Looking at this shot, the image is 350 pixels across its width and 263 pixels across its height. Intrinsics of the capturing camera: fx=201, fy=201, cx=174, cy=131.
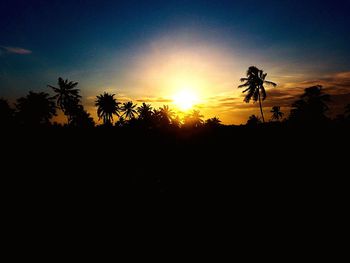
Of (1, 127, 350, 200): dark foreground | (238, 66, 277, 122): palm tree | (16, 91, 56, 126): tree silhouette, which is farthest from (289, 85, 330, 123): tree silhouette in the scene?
(16, 91, 56, 126): tree silhouette

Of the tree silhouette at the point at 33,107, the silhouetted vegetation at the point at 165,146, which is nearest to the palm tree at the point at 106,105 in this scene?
the tree silhouette at the point at 33,107

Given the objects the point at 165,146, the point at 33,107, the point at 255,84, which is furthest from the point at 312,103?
the point at 33,107

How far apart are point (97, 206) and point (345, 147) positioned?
14.1 m

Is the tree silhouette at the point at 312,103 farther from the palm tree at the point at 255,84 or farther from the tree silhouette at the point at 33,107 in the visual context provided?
the tree silhouette at the point at 33,107

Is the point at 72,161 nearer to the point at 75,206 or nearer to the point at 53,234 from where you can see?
the point at 75,206

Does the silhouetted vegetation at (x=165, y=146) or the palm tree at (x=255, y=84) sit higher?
the palm tree at (x=255, y=84)

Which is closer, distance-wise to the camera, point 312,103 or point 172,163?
point 172,163

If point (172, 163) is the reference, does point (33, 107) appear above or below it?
above

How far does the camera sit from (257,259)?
573cm

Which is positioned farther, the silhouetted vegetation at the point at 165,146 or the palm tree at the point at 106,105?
the palm tree at the point at 106,105

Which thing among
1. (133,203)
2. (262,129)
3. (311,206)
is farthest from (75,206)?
(262,129)

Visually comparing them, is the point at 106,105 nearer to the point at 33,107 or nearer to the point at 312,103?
the point at 33,107

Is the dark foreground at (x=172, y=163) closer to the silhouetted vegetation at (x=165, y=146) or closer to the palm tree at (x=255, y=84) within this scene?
the silhouetted vegetation at (x=165, y=146)

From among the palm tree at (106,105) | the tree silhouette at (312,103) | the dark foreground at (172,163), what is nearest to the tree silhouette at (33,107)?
the palm tree at (106,105)
